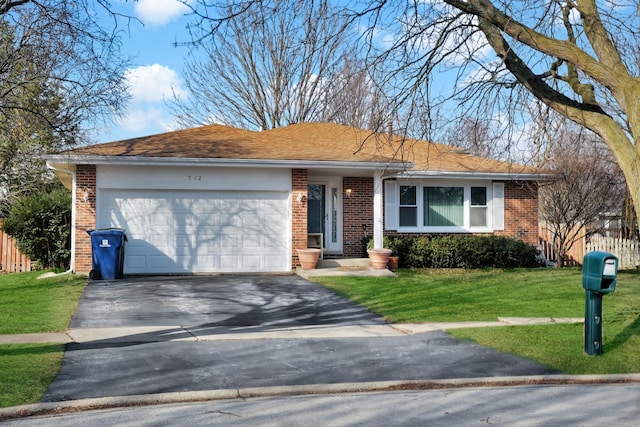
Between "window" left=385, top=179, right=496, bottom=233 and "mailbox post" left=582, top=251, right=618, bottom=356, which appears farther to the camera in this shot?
"window" left=385, top=179, right=496, bottom=233

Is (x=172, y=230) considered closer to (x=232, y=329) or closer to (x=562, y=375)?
(x=232, y=329)

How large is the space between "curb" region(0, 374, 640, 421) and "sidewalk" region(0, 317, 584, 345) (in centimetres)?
279

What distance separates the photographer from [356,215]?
21.0 metres

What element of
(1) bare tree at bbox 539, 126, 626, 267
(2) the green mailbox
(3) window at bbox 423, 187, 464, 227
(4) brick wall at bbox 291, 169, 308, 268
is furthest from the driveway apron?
(1) bare tree at bbox 539, 126, 626, 267

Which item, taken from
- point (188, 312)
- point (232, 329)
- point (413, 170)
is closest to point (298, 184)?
point (413, 170)

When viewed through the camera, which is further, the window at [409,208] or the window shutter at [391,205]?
the window at [409,208]

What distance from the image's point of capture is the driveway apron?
7469 millimetres

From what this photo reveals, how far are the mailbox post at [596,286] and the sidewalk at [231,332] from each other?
236cm

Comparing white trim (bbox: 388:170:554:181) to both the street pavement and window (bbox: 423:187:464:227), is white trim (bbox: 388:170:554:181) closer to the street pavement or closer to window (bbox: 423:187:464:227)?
window (bbox: 423:187:464:227)

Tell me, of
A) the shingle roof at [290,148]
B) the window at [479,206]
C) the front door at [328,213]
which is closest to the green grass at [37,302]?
the shingle roof at [290,148]

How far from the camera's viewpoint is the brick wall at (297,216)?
60.7 ft

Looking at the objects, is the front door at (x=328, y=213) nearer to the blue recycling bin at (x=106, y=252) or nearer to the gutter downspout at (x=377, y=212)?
the gutter downspout at (x=377, y=212)

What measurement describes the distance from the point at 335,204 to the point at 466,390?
1382cm

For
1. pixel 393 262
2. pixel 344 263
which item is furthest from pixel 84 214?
pixel 393 262
